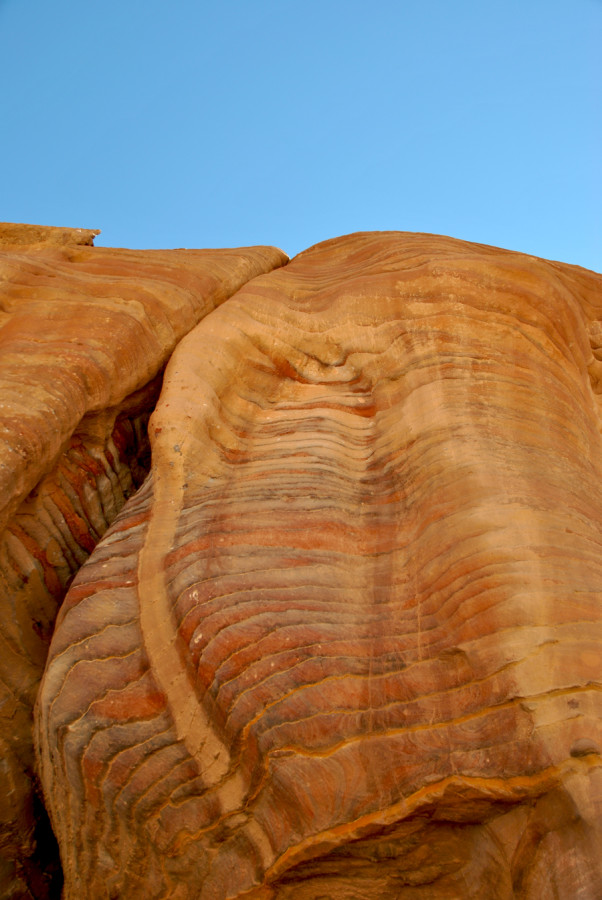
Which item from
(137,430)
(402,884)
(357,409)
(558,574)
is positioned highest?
(137,430)

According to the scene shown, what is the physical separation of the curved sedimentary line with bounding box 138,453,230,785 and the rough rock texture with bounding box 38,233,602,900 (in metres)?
0.01

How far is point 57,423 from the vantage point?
10.3ft

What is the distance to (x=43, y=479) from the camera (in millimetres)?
3375

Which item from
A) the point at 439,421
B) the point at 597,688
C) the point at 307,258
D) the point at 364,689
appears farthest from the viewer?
the point at 307,258

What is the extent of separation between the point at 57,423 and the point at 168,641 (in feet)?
4.00

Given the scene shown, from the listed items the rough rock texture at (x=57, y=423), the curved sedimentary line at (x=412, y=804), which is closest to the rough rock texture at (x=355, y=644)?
the curved sedimentary line at (x=412, y=804)

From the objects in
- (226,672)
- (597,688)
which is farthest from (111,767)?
(597,688)

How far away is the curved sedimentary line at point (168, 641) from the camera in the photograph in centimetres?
252

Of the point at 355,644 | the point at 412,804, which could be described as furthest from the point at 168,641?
the point at 412,804

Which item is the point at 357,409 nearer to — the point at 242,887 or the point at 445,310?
the point at 445,310

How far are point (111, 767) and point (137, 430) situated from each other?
2.02 meters

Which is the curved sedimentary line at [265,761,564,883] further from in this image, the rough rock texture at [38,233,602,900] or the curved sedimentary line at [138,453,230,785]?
the curved sedimentary line at [138,453,230,785]

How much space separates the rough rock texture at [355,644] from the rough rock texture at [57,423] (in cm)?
36

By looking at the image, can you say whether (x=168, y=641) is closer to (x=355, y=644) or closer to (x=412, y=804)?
(x=355, y=644)
